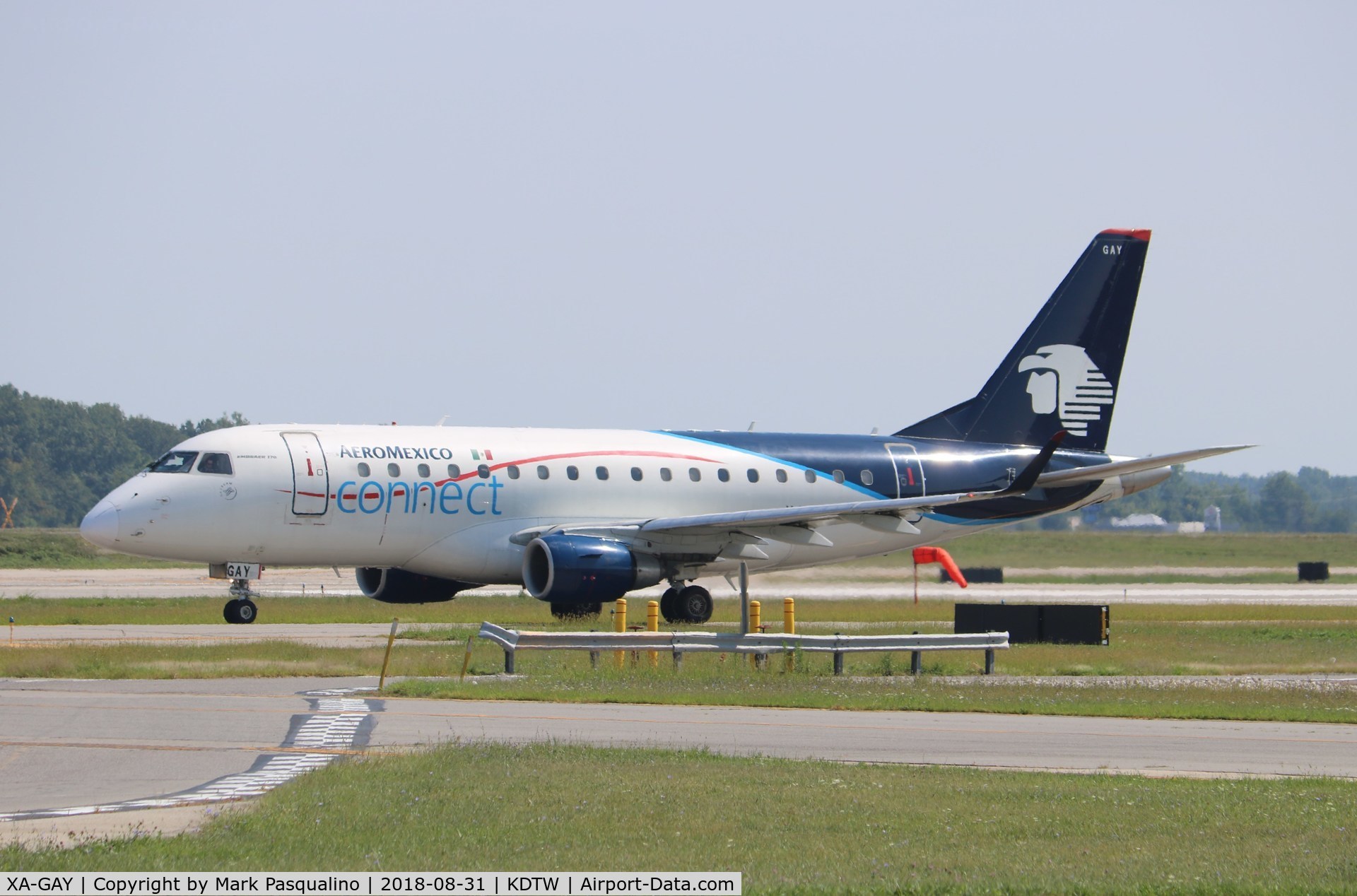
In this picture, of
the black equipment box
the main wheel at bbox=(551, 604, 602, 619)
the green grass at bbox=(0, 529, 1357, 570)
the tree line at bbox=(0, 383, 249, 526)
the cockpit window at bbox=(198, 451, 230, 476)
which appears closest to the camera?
the black equipment box

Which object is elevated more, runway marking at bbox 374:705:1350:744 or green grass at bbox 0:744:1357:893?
green grass at bbox 0:744:1357:893

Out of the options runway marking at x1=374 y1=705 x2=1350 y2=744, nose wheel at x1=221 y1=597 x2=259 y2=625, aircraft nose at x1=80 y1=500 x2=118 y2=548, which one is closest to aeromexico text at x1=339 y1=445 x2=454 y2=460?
nose wheel at x1=221 y1=597 x2=259 y2=625

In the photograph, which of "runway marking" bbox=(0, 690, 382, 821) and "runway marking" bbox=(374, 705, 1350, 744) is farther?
"runway marking" bbox=(374, 705, 1350, 744)

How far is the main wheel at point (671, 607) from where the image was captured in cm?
3400

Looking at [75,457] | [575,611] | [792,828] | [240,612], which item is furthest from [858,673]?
[75,457]

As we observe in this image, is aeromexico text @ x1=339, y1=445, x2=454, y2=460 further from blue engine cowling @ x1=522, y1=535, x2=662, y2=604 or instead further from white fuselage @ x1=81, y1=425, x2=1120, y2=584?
blue engine cowling @ x1=522, y1=535, x2=662, y2=604

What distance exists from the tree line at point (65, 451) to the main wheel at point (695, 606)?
98.3 meters

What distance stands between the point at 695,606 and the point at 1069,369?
12.2 metres

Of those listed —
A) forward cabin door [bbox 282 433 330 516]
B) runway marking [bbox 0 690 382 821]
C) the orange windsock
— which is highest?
forward cabin door [bbox 282 433 330 516]

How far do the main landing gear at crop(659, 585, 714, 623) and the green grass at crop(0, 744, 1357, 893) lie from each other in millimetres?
20238

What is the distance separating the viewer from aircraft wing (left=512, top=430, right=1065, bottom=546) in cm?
3216

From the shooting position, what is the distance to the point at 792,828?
35.1 ft

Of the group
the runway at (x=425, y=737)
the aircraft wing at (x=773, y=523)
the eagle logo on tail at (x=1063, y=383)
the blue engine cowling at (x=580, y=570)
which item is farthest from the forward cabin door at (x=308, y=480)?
the eagle logo on tail at (x=1063, y=383)

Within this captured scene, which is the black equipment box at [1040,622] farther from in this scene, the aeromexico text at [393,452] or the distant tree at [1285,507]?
the distant tree at [1285,507]
